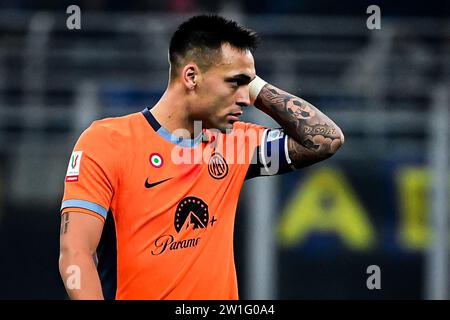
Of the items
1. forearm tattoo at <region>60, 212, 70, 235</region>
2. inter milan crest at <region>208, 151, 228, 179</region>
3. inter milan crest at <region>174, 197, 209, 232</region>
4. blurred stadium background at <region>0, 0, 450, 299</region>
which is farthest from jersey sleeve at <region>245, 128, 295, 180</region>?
blurred stadium background at <region>0, 0, 450, 299</region>

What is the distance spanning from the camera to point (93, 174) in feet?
13.4

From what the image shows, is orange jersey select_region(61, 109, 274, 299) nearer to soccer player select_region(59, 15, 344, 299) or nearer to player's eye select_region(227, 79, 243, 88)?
soccer player select_region(59, 15, 344, 299)

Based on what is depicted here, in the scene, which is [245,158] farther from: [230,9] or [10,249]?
[230,9]

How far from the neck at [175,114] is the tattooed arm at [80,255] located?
2.16ft

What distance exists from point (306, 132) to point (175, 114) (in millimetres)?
682

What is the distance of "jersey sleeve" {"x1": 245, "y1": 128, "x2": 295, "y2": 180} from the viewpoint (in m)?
4.71

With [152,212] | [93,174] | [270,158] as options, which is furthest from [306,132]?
[93,174]

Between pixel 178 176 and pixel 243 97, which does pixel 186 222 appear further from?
pixel 243 97

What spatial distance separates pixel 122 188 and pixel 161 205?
20 centimetres

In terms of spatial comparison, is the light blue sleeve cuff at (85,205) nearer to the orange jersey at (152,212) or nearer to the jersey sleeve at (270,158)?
the orange jersey at (152,212)

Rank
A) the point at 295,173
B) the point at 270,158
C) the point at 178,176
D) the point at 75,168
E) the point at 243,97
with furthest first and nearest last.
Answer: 1. the point at 295,173
2. the point at 270,158
3. the point at 243,97
4. the point at 178,176
5. the point at 75,168

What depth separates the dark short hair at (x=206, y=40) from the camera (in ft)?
14.7

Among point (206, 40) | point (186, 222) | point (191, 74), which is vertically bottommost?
point (186, 222)

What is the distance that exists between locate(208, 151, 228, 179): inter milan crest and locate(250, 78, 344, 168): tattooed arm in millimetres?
384
